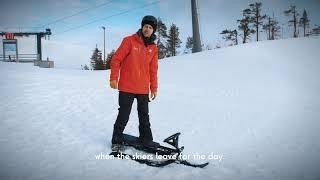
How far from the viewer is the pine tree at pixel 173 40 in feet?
226

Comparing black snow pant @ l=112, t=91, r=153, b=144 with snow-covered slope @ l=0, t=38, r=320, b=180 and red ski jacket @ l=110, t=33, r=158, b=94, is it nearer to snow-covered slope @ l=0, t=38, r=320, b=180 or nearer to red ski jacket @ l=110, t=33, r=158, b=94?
red ski jacket @ l=110, t=33, r=158, b=94

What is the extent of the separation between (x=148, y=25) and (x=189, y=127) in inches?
132

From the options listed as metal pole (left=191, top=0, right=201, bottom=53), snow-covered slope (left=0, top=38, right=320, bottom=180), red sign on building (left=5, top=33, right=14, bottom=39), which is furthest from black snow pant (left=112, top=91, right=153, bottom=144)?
red sign on building (left=5, top=33, right=14, bottom=39)

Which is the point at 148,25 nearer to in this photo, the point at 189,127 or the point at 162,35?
the point at 189,127

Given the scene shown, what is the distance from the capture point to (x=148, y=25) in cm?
511

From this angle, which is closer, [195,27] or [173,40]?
[195,27]

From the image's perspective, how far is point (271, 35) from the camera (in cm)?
6669

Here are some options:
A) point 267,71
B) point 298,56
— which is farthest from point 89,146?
point 298,56

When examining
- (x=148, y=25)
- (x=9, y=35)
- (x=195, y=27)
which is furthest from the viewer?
(x=9, y=35)

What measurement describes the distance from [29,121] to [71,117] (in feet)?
3.52

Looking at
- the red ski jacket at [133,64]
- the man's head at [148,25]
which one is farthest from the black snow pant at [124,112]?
the man's head at [148,25]

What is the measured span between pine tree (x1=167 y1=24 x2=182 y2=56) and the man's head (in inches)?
2535

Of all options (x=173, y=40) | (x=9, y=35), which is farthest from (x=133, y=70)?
(x=173, y=40)

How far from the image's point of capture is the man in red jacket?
16.8 ft
